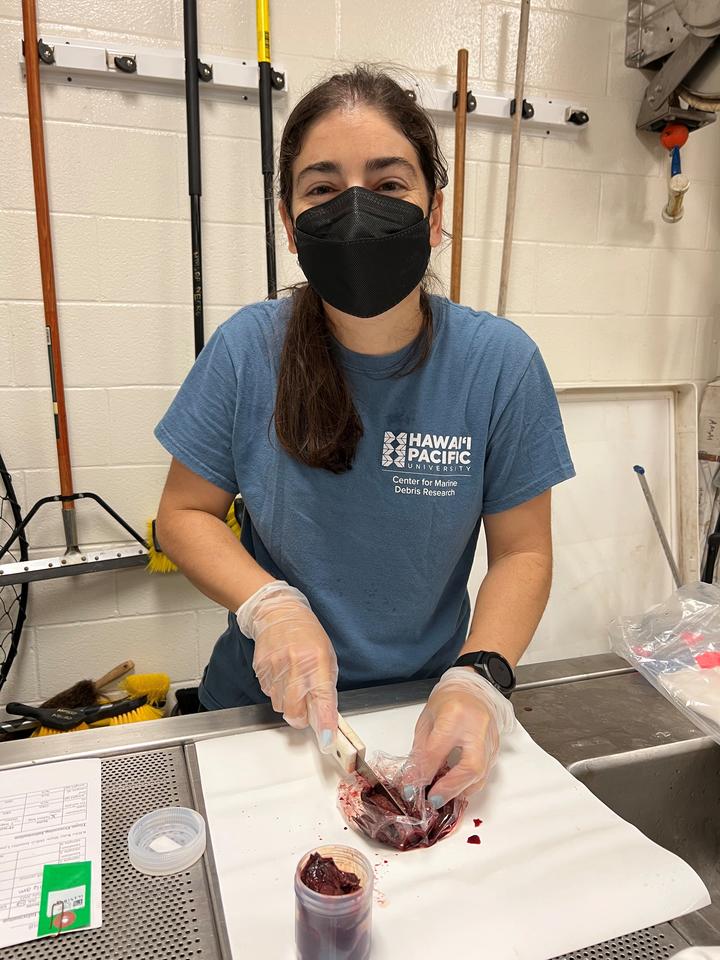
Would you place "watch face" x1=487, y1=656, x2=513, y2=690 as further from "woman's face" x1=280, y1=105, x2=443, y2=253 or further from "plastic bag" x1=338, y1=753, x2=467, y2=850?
"woman's face" x1=280, y1=105, x2=443, y2=253

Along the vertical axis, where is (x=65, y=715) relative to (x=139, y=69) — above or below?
below

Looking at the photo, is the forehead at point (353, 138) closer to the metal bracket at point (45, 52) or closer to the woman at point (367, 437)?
the woman at point (367, 437)

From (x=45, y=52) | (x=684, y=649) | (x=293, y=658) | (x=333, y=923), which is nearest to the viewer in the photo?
(x=333, y=923)

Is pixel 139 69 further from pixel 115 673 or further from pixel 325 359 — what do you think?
pixel 115 673

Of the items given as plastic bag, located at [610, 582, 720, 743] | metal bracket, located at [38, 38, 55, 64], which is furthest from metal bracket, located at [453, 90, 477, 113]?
plastic bag, located at [610, 582, 720, 743]

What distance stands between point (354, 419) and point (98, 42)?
132 centimetres

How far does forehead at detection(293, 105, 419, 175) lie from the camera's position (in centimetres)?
96

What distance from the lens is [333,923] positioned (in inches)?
22.4

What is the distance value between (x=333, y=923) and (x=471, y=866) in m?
0.20

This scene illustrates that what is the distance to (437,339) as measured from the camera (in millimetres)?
1097

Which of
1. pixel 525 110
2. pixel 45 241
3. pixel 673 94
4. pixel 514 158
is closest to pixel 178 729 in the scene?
pixel 45 241

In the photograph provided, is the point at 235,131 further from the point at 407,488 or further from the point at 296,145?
the point at 407,488

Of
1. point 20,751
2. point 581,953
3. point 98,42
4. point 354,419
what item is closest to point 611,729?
point 581,953

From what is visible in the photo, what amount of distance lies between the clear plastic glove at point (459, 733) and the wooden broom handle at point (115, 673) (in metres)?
1.27
